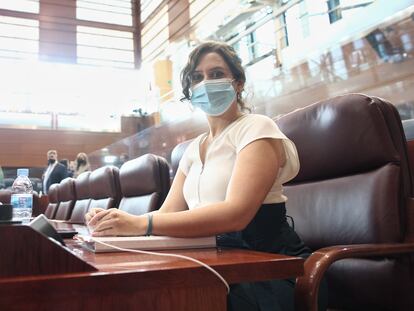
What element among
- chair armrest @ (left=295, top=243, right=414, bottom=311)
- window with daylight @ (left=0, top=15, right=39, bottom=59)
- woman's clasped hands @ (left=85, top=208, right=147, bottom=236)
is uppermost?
window with daylight @ (left=0, top=15, right=39, bottom=59)

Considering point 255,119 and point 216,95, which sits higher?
point 216,95

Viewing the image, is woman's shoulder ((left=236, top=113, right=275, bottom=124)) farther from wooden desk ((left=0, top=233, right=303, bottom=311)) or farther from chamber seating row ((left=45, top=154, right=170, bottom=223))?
chamber seating row ((left=45, top=154, right=170, bottom=223))

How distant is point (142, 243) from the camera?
836mm

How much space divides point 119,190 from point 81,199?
3.84 feet

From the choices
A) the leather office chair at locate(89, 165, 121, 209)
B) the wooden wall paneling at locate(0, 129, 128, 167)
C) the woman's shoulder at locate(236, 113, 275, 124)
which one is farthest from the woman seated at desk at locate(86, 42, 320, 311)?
the wooden wall paneling at locate(0, 129, 128, 167)

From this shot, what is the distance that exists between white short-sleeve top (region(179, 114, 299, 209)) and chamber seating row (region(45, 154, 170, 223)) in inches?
37.9

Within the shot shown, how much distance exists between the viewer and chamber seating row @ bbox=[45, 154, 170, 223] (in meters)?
2.28

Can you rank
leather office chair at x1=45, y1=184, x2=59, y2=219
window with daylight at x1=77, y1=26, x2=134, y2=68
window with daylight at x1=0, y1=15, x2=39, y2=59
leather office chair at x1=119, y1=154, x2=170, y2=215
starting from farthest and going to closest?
window with daylight at x1=77, y1=26, x2=134, y2=68 < window with daylight at x1=0, y1=15, x2=39, y2=59 < leather office chair at x1=45, y1=184, x2=59, y2=219 < leather office chair at x1=119, y1=154, x2=170, y2=215

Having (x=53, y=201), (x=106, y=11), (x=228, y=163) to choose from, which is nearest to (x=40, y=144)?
(x=106, y=11)

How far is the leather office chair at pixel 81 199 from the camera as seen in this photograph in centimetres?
375

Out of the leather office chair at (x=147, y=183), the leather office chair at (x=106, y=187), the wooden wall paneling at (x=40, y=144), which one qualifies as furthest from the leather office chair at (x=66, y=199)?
the wooden wall paneling at (x=40, y=144)

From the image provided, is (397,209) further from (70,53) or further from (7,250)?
(70,53)

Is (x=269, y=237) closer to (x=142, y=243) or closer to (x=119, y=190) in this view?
(x=142, y=243)

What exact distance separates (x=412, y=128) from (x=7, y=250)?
1.40 metres
